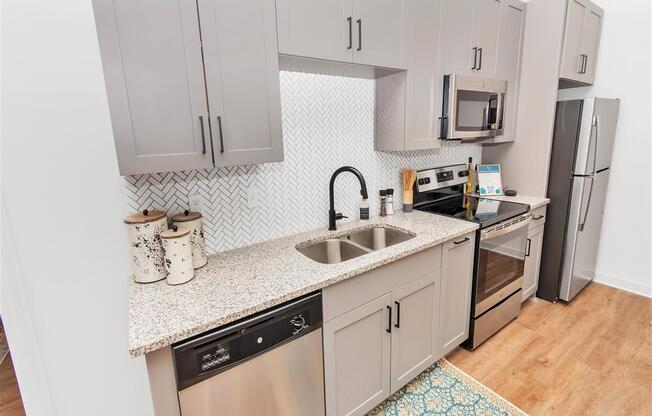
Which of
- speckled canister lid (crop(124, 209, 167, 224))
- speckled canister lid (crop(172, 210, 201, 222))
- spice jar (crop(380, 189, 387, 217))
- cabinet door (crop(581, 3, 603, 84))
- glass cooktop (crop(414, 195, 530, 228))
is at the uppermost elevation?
cabinet door (crop(581, 3, 603, 84))

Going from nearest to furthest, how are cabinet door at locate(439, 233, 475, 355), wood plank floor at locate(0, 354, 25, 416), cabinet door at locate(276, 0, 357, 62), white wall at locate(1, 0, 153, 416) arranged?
white wall at locate(1, 0, 153, 416)
cabinet door at locate(276, 0, 357, 62)
wood plank floor at locate(0, 354, 25, 416)
cabinet door at locate(439, 233, 475, 355)

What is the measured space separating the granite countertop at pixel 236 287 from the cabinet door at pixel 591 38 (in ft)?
6.97

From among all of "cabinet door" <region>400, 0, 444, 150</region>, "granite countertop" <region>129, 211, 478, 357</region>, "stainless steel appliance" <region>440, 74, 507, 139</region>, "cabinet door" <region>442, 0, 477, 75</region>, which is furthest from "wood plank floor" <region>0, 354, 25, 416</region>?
"cabinet door" <region>442, 0, 477, 75</region>

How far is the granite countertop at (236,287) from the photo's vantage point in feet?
3.43

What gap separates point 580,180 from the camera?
2527 mm

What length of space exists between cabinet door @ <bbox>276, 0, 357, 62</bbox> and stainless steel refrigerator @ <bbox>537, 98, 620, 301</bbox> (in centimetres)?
203

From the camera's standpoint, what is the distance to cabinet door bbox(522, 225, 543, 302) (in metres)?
2.62

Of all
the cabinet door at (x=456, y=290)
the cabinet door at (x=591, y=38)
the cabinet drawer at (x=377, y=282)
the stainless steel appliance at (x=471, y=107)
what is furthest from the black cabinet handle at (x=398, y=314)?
the cabinet door at (x=591, y=38)

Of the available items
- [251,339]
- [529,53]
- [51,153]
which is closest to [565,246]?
[529,53]

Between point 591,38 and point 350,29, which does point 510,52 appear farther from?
point 350,29

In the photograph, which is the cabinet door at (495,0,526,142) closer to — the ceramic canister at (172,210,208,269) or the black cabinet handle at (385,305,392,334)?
the black cabinet handle at (385,305,392,334)

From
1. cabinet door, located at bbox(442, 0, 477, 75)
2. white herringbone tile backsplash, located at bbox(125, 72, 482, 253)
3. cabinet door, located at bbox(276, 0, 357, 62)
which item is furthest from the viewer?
cabinet door, located at bbox(442, 0, 477, 75)

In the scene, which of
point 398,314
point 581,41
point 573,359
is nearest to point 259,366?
point 398,314

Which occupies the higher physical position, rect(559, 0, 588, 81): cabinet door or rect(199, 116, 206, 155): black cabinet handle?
rect(559, 0, 588, 81): cabinet door
